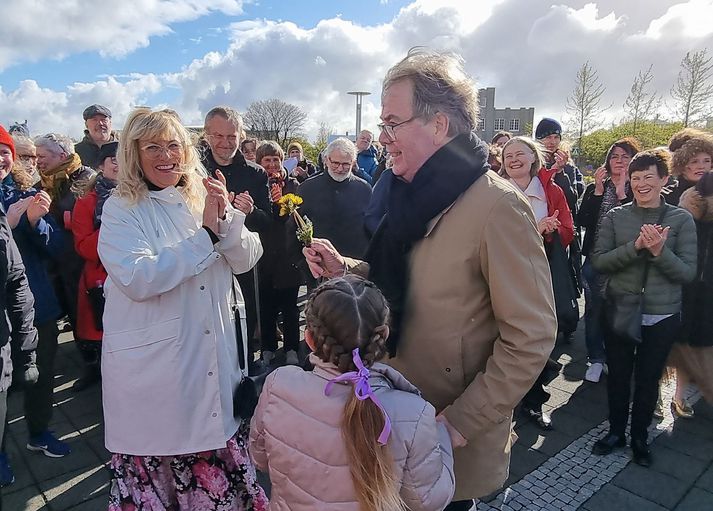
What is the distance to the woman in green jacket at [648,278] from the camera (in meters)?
3.29

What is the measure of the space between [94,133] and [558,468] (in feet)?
18.8

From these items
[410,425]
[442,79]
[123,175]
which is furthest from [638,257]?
[123,175]

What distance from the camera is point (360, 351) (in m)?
1.53

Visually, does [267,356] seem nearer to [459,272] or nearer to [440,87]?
[459,272]

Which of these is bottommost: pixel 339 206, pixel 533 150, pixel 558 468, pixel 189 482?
pixel 558 468

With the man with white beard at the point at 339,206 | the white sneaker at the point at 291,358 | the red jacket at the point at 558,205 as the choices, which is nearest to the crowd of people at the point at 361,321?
the red jacket at the point at 558,205

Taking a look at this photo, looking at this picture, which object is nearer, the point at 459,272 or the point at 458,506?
the point at 459,272

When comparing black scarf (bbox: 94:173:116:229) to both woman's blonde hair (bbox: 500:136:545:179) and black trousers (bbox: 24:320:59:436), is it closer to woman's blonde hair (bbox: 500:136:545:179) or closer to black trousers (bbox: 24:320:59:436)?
black trousers (bbox: 24:320:59:436)

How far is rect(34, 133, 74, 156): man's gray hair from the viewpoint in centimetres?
433

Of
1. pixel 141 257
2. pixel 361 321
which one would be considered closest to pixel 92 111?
pixel 141 257

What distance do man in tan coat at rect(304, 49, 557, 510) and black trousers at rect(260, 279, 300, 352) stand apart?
3.33 m

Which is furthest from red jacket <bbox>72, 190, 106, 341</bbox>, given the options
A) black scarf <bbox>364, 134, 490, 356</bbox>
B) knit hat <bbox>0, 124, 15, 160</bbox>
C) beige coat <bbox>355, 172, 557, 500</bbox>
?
beige coat <bbox>355, 172, 557, 500</bbox>

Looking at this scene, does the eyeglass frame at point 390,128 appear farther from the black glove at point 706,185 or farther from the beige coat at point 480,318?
the black glove at point 706,185

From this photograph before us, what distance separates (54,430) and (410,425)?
3.50 meters
